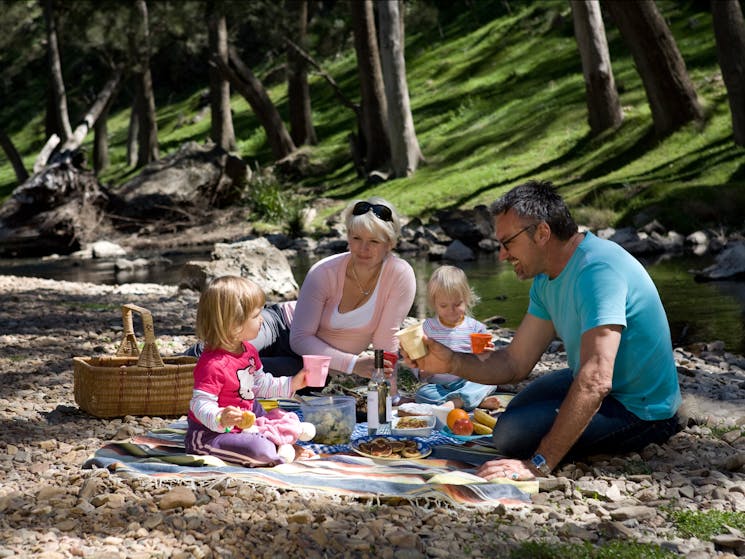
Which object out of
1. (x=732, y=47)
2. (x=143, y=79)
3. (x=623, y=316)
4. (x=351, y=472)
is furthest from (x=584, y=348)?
(x=143, y=79)

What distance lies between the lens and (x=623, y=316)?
4.63 metres

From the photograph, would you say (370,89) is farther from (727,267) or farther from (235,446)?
(235,446)

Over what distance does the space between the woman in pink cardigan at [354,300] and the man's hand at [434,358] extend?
91cm

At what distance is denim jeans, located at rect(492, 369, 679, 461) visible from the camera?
4.93 metres

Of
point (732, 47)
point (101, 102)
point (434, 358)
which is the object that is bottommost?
point (434, 358)

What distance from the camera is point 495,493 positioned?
4406 mm

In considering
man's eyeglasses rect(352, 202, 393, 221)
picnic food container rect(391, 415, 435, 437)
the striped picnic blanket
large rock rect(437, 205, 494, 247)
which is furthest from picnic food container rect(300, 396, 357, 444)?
large rock rect(437, 205, 494, 247)

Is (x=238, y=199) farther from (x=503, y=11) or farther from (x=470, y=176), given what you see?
(x=503, y=11)

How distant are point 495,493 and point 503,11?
31.7 metres

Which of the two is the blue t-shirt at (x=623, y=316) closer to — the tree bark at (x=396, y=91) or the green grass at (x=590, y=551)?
the green grass at (x=590, y=551)

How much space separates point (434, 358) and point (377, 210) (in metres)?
1.20

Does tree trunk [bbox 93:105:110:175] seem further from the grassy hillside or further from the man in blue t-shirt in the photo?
the man in blue t-shirt

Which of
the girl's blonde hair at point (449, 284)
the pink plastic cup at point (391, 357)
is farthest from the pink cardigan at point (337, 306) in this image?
the girl's blonde hair at point (449, 284)

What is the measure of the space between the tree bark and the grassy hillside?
1.63ft
